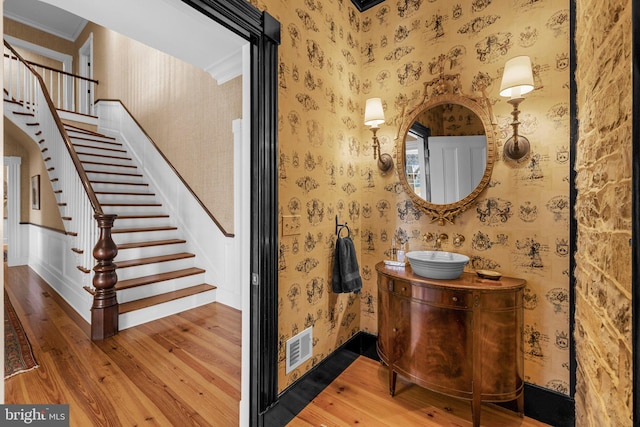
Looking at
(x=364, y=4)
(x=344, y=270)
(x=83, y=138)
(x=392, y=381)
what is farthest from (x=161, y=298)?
(x=83, y=138)

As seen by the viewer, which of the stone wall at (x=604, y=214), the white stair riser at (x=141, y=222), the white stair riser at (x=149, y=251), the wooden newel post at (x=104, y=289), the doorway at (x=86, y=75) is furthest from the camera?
the doorway at (x=86, y=75)

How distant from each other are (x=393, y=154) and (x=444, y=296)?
1.14 meters

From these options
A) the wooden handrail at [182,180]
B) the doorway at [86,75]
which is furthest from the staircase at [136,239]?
the doorway at [86,75]

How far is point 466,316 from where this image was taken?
5.48 feet

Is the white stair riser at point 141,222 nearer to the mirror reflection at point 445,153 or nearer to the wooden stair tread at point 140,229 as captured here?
the wooden stair tread at point 140,229

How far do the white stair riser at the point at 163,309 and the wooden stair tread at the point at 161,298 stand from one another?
0.03 metres

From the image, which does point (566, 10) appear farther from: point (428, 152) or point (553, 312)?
point (553, 312)

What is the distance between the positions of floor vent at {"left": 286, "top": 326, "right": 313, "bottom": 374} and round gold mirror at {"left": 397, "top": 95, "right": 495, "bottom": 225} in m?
1.20

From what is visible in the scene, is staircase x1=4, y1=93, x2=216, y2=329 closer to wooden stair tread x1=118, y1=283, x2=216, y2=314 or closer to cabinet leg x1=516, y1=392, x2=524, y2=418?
wooden stair tread x1=118, y1=283, x2=216, y2=314

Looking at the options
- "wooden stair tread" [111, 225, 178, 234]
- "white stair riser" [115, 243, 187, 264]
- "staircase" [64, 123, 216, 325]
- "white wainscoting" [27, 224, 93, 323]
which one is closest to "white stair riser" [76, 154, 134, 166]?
"staircase" [64, 123, 216, 325]

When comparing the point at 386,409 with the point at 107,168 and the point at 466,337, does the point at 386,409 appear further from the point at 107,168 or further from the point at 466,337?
the point at 107,168

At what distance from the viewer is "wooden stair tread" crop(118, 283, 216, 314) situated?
10.0 ft

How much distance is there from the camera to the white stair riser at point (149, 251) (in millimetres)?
3579

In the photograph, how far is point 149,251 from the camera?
3840mm
